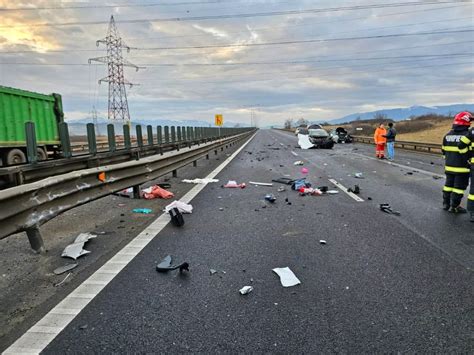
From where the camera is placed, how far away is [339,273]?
12.5 feet

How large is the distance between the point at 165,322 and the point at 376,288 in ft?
6.19

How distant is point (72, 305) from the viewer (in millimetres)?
3104

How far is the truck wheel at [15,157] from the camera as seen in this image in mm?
12416

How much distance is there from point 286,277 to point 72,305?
1912 mm

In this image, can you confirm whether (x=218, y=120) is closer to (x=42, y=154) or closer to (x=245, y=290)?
(x=42, y=154)

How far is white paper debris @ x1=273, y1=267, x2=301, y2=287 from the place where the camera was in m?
3.58

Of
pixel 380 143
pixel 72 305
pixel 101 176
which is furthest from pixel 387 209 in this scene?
pixel 380 143

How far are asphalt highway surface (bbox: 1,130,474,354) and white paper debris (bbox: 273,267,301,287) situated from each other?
2.6 inches

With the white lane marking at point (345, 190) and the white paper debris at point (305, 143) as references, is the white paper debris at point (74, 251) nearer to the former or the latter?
the white lane marking at point (345, 190)

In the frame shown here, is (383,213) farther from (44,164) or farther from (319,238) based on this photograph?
(44,164)

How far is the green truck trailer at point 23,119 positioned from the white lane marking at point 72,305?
8785 mm

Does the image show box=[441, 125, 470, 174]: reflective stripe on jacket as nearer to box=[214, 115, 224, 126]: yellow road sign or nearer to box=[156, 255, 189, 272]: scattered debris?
box=[156, 255, 189, 272]: scattered debris

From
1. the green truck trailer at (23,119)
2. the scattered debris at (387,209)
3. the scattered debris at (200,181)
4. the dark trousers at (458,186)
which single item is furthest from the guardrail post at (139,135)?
the dark trousers at (458,186)

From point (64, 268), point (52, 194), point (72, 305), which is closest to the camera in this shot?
point (72, 305)
